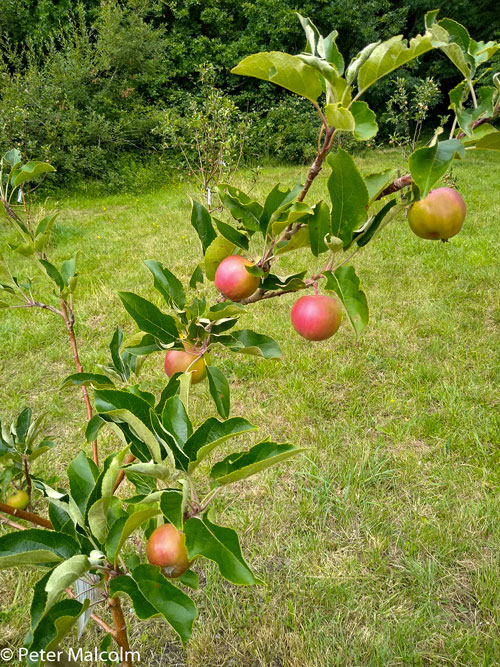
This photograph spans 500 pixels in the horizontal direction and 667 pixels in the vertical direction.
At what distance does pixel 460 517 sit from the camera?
5.36 feet

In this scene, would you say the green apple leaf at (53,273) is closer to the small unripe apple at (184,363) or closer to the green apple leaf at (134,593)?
the small unripe apple at (184,363)

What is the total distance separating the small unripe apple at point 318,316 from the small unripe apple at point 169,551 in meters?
0.28

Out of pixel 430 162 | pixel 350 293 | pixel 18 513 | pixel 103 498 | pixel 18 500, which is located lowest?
pixel 18 500

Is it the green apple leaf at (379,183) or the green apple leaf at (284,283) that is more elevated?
the green apple leaf at (379,183)

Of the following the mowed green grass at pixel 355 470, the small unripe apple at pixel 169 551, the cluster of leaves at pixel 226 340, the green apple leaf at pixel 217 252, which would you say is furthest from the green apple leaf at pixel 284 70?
the mowed green grass at pixel 355 470

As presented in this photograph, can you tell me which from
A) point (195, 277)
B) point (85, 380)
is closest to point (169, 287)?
point (195, 277)

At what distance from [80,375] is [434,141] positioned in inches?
18.7

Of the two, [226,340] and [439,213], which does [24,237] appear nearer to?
[226,340]

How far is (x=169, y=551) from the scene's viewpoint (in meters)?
0.45

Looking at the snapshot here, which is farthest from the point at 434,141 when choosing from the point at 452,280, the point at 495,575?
the point at 452,280

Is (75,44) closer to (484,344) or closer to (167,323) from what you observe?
(484,344)

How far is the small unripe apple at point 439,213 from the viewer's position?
47 centimetres

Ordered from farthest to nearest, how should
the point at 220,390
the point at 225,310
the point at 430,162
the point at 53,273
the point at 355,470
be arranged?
the point at 355,470 → the point at 53,273 → the point at 220,390 → the point at 225,310 → the point at 430,162

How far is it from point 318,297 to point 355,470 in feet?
4.62
